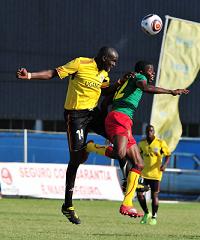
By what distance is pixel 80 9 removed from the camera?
121ft

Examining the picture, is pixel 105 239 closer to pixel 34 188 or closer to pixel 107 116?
pixel 107 116

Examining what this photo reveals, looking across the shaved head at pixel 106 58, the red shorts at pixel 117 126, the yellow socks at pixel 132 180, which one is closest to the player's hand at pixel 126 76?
the shaved head at pixel 106 58

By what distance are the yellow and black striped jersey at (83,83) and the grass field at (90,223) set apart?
1906 millimetres

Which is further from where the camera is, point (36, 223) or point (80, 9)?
point (80, 9)

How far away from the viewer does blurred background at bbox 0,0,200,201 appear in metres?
36.8

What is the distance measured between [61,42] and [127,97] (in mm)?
24897

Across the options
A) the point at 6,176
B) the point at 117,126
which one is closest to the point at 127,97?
the point at 117,126

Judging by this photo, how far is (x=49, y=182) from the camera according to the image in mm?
25750

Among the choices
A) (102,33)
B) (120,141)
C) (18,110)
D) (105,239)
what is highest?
(120,141)

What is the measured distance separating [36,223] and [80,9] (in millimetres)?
22401

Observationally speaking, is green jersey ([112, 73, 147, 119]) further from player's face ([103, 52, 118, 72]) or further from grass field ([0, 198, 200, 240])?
grass field ([0, 198, 200, 240])

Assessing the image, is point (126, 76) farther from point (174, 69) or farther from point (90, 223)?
point (174, 69)

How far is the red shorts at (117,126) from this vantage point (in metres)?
12.4

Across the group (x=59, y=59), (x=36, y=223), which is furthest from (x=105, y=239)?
(x=59, y=59)
